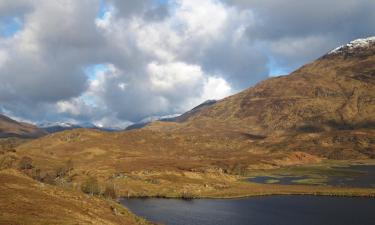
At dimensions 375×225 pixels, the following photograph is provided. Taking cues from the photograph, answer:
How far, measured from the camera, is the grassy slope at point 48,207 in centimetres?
6216

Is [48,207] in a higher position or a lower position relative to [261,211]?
higher

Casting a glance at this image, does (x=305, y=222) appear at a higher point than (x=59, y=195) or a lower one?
lower

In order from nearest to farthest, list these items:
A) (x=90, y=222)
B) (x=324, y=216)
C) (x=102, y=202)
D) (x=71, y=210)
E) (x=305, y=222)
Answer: (x=90, y=222)
(x=71, y=210)
(x=102, y=202)
(x=305, y=222)
(x=324, y=216)

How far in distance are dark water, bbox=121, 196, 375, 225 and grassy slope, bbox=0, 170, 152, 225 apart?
41813mm

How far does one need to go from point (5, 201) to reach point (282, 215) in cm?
9329

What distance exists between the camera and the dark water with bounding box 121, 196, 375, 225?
12912cm

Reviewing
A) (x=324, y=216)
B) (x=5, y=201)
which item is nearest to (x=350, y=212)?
(x=324, y=216)

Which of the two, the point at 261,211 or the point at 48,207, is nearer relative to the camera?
the point at 48,207

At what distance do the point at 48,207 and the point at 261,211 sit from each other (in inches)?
3620

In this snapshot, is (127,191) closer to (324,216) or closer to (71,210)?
(324,216)

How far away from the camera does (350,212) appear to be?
470ft

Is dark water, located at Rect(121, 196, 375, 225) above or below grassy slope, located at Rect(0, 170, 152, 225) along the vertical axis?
below

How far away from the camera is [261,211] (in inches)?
5832

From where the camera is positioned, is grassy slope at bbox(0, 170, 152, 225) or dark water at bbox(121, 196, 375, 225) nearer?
grassy slope at bbox(0, 170, 152, 225)
